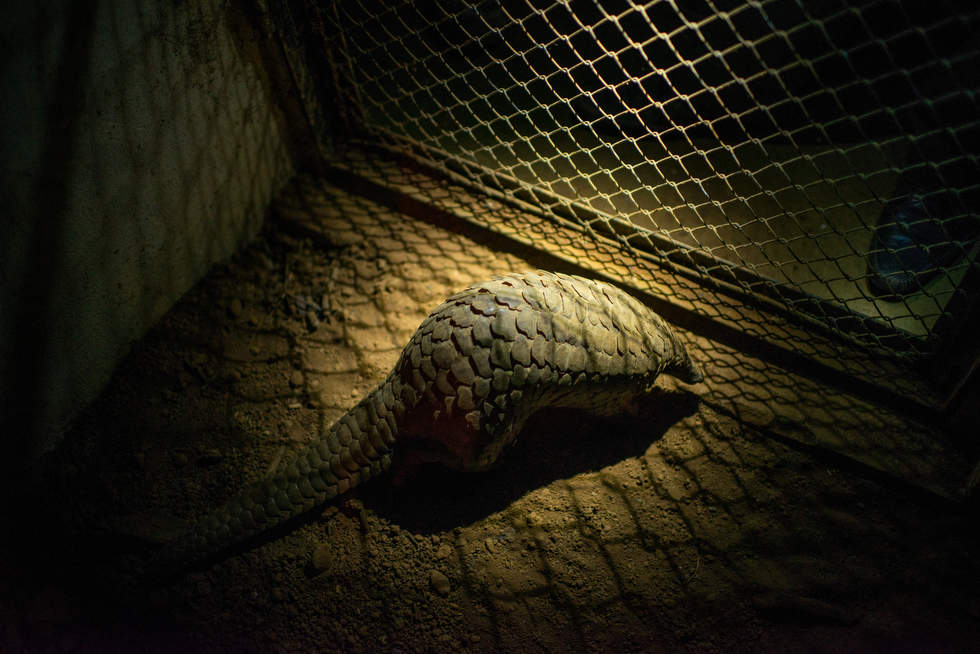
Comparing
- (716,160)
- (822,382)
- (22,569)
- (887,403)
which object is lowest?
(887,403)

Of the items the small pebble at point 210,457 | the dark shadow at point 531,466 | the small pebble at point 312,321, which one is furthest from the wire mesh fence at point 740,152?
the small pebble at point 210,457

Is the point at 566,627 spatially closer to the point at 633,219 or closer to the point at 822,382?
the point at 822,382

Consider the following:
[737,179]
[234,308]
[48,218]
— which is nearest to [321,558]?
[234,308]

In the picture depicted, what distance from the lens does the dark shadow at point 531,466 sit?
1985 millimetres

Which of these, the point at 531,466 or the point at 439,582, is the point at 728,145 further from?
the point at 439,582

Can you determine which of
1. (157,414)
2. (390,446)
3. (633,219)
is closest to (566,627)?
(390,446)

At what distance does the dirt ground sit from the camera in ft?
5.66

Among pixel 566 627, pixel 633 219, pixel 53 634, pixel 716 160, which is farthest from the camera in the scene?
pixel 716 160

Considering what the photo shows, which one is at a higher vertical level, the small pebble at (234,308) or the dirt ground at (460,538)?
the small pebble at (234,308)

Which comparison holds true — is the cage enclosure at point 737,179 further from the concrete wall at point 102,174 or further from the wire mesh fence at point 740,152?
the concrete wall at point 102,174

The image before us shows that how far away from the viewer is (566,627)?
5.80 ft

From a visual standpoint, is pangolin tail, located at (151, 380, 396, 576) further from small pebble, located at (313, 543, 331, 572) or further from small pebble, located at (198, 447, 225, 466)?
small pebble, located at (198, 447, 225, 466)

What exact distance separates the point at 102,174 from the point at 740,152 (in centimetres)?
339

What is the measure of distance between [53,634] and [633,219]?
9.91ft
